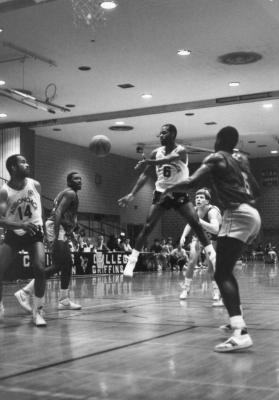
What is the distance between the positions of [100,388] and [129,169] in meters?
25.2

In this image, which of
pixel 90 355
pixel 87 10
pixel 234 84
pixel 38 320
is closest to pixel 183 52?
pixel 234 84

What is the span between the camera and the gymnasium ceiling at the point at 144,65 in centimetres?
1102

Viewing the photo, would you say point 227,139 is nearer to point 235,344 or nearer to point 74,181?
point 235,344

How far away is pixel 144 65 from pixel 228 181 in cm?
1027

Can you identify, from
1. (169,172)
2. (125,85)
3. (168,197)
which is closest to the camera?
(168,197)

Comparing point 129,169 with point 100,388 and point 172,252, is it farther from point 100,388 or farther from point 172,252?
point 100,388

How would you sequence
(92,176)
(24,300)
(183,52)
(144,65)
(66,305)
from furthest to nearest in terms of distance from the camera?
(92,176), (144,65), (183,52), (66,305), (24,300)

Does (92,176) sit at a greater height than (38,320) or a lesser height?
greater

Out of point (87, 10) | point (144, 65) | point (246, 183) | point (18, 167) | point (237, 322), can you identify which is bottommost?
point (237, 322)

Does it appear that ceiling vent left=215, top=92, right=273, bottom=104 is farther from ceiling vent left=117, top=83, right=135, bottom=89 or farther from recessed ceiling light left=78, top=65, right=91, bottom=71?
recessed ceiling light left=78, top=65, right=91, bottom=71

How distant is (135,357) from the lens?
4027mm

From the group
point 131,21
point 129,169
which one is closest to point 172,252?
point 129,169

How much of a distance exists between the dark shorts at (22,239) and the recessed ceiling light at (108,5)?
5906 millimetres

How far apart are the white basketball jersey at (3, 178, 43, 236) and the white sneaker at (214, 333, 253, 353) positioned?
238 centimetres
